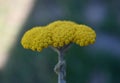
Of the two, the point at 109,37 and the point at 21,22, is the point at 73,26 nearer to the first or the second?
the point at 109,37

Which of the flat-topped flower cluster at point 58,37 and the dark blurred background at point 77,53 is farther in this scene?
the dark blurred background at point 77,53

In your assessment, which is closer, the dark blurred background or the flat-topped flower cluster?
the flat-topped flower cluster

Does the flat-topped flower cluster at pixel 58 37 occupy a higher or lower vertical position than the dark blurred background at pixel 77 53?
higher

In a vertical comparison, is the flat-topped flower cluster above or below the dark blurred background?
above

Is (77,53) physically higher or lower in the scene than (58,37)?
lower
